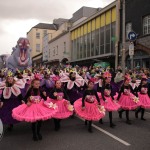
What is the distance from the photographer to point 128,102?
31.4 ft

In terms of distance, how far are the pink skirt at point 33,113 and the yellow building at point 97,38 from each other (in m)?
16.8

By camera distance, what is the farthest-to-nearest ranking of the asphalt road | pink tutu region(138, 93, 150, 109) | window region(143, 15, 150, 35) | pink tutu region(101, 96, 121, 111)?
window region(143, 15, 150, 35), pink tutu region(138, 93, 150, 109), pink tutu region(101, 96, 121, 111), the asphalt road

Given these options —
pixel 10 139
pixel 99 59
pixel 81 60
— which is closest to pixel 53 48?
pixel 81 60

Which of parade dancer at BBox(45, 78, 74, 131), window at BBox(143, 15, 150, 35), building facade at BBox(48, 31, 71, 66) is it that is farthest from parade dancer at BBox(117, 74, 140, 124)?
building facade at BBox(48, 31, 71, 66)

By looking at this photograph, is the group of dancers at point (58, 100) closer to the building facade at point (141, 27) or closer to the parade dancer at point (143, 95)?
the parade dancer at point (143, 95)

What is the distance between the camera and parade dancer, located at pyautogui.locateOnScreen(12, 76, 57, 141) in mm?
7027

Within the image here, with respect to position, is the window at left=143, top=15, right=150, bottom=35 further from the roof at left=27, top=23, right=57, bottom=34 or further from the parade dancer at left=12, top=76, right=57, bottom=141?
the roof at left=27, top=23, right=57, bottom=34

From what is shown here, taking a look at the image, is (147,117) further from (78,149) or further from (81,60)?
(81,60)

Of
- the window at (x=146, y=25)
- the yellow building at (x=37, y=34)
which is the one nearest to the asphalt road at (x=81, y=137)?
the window at (x=146, y=25)

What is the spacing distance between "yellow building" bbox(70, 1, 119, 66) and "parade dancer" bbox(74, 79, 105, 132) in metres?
15.4

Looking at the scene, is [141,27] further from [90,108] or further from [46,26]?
[46,26]

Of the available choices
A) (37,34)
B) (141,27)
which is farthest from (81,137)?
(37,34)

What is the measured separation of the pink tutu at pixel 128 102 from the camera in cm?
948

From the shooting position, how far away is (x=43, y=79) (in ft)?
34.8
